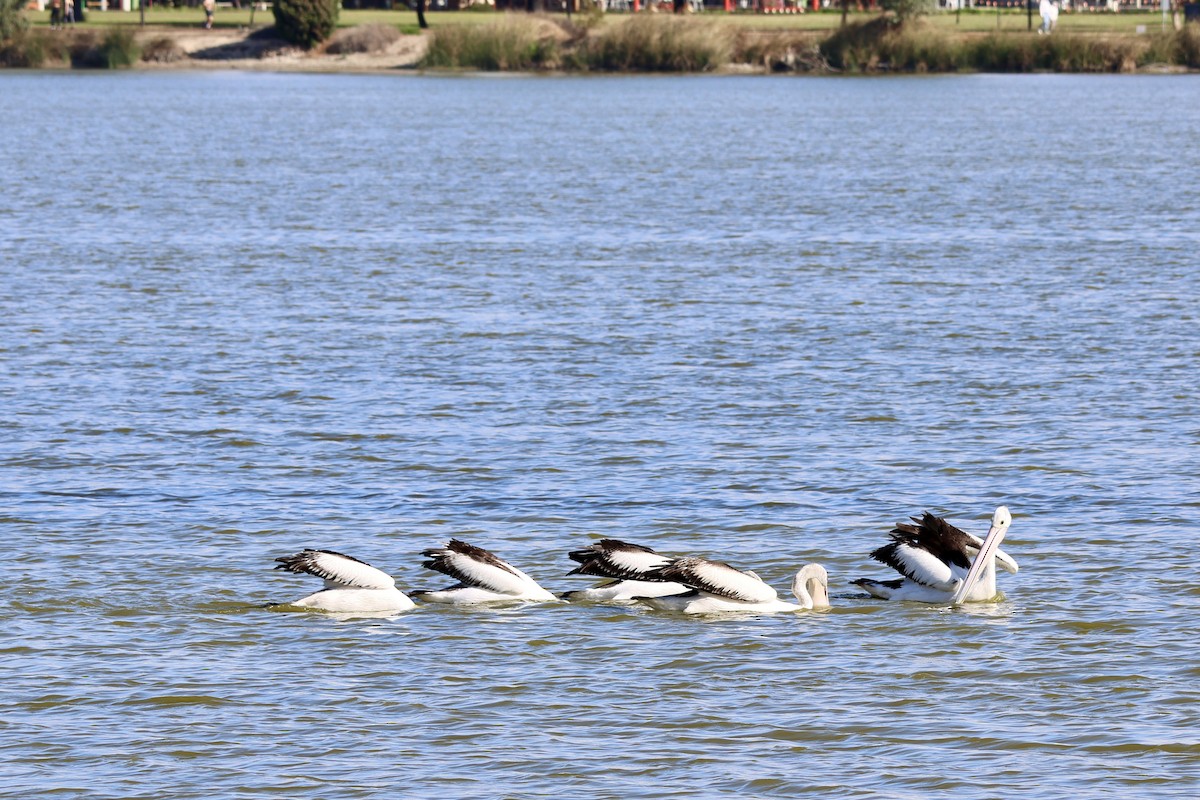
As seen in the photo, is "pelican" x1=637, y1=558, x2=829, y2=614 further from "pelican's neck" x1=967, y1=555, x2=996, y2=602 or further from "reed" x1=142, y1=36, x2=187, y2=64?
"reed" x1=142, y1=36, x2=187, y2=64

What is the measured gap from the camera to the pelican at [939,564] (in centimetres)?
1206

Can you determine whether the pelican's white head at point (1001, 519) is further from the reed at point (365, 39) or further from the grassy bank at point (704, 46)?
the reed at point (365, 39)

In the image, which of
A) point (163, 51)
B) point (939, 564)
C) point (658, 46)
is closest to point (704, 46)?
point (658, 46)

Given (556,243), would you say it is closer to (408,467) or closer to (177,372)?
(177,372)

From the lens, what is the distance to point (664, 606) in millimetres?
12133

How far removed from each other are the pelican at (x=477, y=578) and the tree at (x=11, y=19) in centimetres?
9884

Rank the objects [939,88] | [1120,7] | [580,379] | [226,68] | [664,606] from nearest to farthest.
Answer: [664,606] < [580,379] < [939,88] < [226,68] < [1120,7]

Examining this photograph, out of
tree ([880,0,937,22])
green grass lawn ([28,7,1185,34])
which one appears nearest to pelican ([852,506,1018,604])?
tree ([880,0,937,22])

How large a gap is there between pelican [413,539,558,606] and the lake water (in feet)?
0.48

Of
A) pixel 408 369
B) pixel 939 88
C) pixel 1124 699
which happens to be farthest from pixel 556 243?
pixel 939 88

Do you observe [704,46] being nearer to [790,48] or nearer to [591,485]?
[790,48]

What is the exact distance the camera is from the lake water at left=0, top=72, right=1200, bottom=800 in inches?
384

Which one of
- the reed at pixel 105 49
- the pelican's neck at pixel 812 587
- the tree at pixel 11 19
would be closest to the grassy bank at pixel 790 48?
the reed at pixel 105 49

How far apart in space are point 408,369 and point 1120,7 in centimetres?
12376
